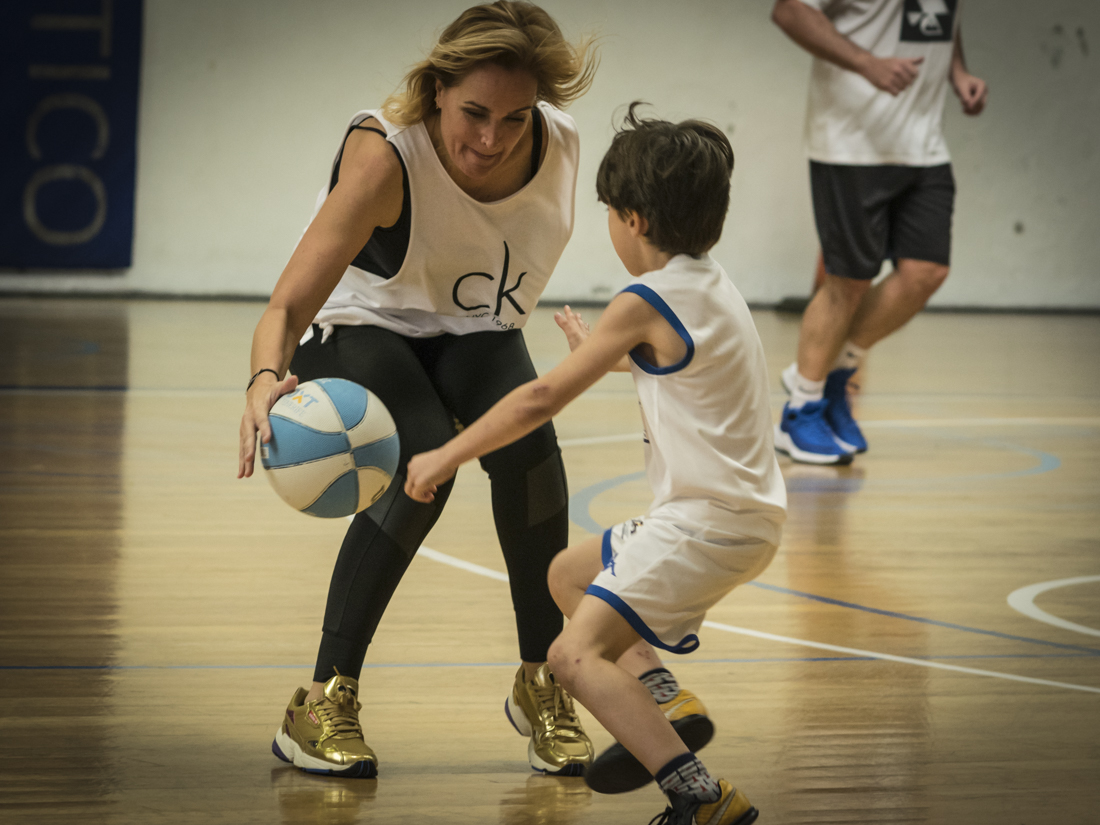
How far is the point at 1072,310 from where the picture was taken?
10398mm

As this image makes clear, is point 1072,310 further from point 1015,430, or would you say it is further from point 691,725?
point 691,725

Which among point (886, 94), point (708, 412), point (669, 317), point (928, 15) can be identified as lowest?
point (708, 412)

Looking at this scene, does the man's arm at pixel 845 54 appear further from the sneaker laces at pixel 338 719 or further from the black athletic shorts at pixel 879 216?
the sneaker laces at pixel 338 719

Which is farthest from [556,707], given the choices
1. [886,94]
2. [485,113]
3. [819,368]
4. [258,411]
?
[886,94]

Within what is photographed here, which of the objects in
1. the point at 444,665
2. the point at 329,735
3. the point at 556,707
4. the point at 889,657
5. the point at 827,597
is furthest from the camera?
the point at 827,597

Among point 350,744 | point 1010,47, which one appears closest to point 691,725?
point 350,744

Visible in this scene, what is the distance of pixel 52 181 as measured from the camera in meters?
8.75

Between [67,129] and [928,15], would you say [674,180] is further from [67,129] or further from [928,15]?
[67,129]

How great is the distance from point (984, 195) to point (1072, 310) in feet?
3.90

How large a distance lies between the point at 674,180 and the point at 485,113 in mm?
346

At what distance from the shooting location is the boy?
5.29 ft

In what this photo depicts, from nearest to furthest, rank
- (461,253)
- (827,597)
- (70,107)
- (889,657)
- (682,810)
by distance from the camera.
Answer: (682,810) → (461,253) → (889,657) → (827,597) → (70,107)

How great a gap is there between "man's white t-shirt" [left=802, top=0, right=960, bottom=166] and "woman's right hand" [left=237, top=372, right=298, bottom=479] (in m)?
2.84

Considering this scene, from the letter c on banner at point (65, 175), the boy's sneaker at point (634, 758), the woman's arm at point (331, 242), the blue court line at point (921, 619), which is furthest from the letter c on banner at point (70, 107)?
the boy's sneaker at point (634, 758)
